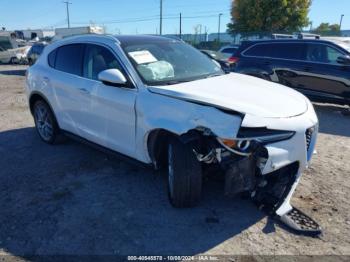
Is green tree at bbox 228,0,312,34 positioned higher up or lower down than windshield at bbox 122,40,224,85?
higher up

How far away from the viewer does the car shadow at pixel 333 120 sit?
6567mm

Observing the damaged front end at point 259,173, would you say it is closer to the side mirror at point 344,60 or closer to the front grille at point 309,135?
the front grille at point 309,135

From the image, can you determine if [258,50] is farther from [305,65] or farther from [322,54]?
[322,54]

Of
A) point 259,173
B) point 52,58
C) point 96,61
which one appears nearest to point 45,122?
point 52,58

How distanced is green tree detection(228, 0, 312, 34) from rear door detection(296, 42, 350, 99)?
71.8 feet

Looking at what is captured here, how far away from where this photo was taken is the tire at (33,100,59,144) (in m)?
5.28

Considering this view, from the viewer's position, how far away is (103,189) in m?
4.00

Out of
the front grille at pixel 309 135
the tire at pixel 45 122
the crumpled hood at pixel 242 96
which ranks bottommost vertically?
the tire at pixel 45 122

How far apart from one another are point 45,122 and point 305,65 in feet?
20.6

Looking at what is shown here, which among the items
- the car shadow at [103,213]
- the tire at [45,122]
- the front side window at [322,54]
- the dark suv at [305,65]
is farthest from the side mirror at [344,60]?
the tire at [45,122]

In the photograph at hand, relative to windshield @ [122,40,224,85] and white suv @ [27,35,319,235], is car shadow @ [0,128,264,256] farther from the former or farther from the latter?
windshield @ [122,40,224,85]

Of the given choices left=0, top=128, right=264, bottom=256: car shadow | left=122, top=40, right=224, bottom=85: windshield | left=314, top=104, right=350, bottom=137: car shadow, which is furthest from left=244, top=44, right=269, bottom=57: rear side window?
left=0, top=128, right=264, bottom=256: car shadow

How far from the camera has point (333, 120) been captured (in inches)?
294

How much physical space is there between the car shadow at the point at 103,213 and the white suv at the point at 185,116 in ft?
0.97
